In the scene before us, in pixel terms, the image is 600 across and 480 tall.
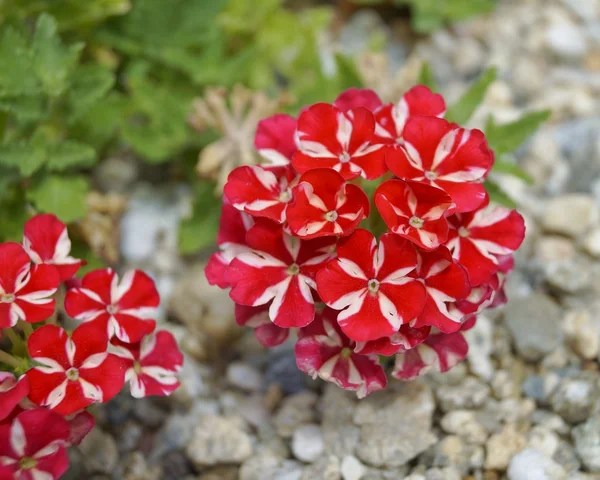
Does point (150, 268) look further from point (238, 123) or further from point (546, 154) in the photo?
point (546, 154)

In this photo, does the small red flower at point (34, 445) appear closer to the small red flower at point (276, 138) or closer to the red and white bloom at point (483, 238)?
the small red flower at point (276, 138)

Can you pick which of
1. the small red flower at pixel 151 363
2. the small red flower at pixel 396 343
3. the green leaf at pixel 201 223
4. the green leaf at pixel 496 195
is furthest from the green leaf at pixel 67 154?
the green leaf at pixel 496 195

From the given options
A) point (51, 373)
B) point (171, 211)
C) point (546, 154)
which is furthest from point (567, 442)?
point (171, 211)

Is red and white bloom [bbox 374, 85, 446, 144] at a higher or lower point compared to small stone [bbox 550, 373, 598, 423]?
higher

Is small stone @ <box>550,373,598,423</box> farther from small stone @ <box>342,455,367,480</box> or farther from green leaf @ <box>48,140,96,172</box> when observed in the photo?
green leaf @ <box>48,140,96,172</box>

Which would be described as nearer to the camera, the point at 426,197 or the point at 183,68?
the point at 426,197

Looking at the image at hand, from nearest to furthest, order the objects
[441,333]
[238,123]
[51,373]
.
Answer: [51,373]
[441,333]
[238,123]

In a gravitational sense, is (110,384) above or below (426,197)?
below

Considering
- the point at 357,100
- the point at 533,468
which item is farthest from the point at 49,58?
the point at 533,468

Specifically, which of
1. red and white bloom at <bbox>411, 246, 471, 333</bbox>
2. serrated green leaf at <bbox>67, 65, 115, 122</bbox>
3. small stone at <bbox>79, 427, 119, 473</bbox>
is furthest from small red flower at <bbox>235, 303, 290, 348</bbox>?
serrated green leaf at <bbox>67, 65, 115, 122</bbox>

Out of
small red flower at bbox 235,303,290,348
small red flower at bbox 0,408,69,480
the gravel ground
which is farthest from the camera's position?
the gravel ground
